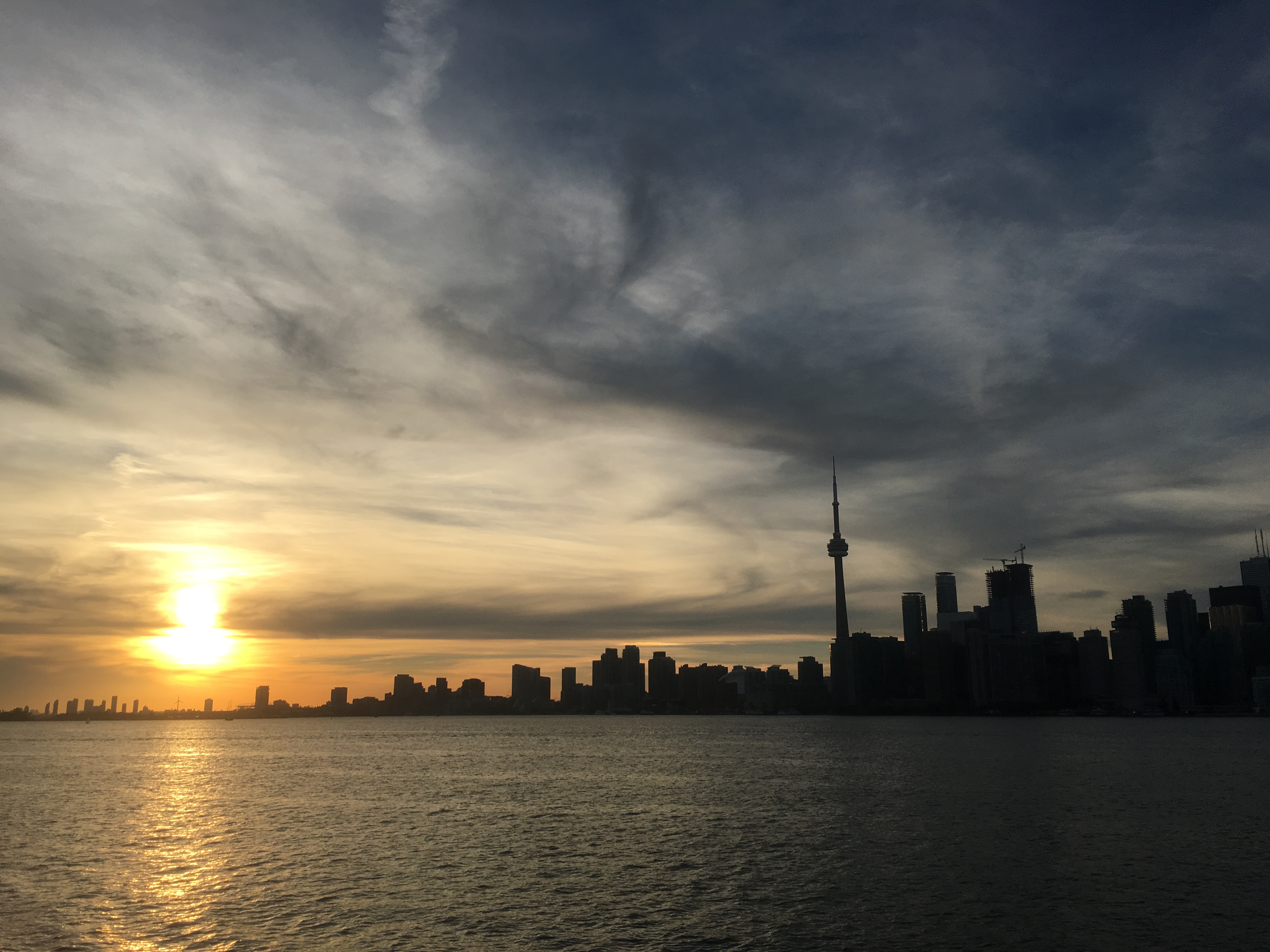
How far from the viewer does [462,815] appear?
10812 centimetres

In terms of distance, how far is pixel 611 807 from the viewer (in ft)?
376

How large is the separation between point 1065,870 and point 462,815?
226ft

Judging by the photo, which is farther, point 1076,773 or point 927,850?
point 1076,773

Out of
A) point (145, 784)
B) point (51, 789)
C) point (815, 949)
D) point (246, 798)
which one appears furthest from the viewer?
point (145, 784)

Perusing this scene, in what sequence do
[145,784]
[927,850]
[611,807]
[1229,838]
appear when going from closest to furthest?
[927,850]
[1229,838]
[611,807]
[145,784]

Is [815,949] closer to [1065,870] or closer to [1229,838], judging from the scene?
[1065,870]

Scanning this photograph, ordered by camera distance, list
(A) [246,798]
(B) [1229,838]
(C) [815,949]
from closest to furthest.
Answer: (C) [815,949]
(B) [1229,838]
(A) [246,798]

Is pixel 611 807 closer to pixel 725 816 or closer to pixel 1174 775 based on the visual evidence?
pixel 725 816

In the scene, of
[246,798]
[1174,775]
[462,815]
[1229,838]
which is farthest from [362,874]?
[1174,775]

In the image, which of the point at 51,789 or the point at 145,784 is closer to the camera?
the point at 51,789

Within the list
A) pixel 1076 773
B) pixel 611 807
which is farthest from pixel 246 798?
pixel 1076 773

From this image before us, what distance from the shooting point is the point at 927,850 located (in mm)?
79938

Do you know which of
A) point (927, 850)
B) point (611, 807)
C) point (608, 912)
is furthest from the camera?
point (611, 807)

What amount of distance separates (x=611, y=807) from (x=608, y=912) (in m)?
58.5
